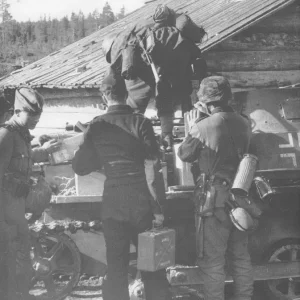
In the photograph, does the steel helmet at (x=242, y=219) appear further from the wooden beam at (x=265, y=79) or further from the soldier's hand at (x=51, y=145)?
the wooden beam at (x=265, y=79)

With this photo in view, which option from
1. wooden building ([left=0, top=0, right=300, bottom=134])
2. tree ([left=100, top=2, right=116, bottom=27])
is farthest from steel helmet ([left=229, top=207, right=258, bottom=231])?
tree ([left=100, top=2, right=116, bottom=27])

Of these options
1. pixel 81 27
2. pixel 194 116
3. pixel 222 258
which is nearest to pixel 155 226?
pixel 222 258

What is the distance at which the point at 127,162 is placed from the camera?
4.77 meters

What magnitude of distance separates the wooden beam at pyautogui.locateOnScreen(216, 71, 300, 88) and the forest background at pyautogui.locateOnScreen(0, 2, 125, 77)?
5082 cm

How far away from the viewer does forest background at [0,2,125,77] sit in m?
66.2

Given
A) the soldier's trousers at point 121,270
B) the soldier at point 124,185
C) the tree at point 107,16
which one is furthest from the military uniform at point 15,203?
the tree at point 107,16

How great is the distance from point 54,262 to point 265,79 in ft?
18.2

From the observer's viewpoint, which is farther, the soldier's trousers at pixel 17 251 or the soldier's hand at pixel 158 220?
the soldier's trousers at pixel 17 251

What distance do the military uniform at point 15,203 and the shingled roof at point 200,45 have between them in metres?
2.97

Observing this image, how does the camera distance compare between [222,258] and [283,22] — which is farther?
[283,22]

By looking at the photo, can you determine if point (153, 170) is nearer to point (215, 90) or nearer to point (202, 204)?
point (202, 204)

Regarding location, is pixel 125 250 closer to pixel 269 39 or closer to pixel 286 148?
pixel 286 148

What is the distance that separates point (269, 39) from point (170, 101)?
3654mm

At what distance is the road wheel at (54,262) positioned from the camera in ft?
19.0
